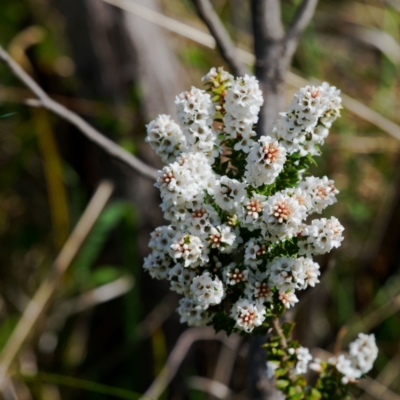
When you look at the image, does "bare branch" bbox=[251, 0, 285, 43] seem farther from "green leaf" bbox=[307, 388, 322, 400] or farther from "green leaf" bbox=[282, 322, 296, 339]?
"green leaf" bbox=[307, 388, 322, 400]

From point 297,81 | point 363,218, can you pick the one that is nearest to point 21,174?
point 297,81

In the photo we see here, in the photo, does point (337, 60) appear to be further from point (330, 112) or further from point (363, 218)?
point (330, 112)

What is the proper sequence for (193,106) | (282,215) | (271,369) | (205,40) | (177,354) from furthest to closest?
(177,354) → (205,40) → (271,369) → (193,106) → (282,215)

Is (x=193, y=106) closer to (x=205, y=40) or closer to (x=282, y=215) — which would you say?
(x=282, y=215)

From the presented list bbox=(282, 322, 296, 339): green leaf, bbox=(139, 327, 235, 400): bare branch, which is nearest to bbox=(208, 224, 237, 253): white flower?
bbox=(282, 322, 296, 339): green leaf

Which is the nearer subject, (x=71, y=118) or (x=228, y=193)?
(x=228, y=193)

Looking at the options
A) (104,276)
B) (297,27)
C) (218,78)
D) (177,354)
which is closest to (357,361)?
(218,78)
